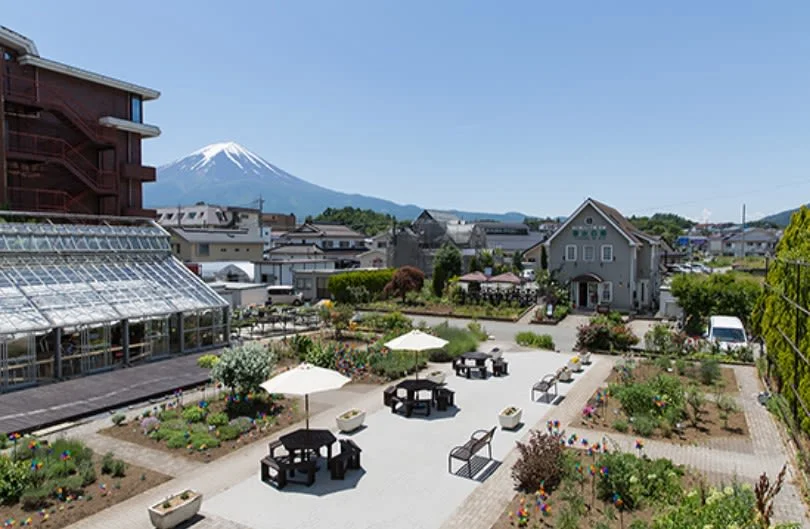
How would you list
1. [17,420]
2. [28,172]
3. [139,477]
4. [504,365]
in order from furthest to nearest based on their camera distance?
[28,172] < [504,365] < [17,420] < [139,477]

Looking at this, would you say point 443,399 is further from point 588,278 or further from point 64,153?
point 64,153

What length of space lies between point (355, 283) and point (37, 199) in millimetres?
22861

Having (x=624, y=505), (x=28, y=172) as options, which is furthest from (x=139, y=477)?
(x=28, y=172)

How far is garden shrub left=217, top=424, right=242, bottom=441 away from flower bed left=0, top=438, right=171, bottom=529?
7.03 feet

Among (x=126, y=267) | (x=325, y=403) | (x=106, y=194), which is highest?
(x=106, y=194)

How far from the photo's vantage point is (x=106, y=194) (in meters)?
33.6

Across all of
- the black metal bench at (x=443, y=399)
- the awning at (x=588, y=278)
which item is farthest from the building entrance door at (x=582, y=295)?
the black metal bench at (x=443, y=399)

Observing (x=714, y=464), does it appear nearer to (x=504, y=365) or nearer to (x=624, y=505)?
(x=624, y=505)

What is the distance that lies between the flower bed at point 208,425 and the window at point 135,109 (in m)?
26.1

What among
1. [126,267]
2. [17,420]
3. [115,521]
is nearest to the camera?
[115,521]

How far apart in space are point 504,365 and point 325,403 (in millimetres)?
7594

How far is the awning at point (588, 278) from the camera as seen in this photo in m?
39.8

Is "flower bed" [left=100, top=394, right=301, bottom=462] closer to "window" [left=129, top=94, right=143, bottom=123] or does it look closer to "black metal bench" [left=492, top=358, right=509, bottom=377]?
"black metal bench" [left=492, top=358, right=509, bottom=377]

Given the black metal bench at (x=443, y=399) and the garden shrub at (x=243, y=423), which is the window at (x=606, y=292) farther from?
the garden shrub at (x=243, y=423)
